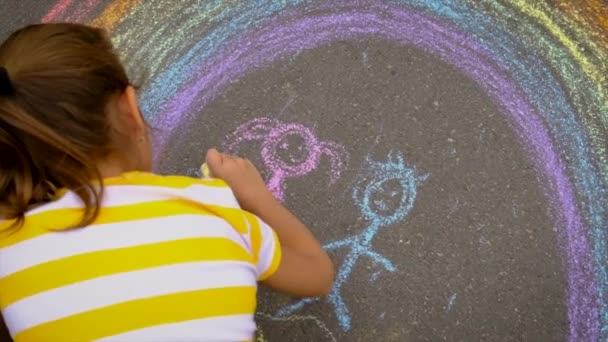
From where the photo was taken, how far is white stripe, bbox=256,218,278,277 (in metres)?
1.06

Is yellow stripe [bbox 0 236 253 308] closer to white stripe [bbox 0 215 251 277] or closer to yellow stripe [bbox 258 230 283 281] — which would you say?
white stripe [bbox 0 215 251 277]

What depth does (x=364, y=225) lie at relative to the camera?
1.41 metres

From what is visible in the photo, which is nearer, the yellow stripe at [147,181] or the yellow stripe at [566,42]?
the yellow stripe at [147,181]

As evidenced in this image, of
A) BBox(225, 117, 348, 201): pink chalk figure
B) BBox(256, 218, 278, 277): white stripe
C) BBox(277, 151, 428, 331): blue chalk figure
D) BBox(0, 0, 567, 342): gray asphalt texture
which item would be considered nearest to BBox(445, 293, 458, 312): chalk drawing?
BBox(0, 0, 567, 342): gray asphalt texture

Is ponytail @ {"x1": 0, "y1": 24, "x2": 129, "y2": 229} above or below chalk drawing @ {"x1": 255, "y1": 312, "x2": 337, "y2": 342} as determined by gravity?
above

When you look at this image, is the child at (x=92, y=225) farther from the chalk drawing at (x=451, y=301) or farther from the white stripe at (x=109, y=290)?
the chalk drawing at (x=451, y=301)

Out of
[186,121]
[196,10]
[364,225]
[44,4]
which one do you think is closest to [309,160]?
[364,225]

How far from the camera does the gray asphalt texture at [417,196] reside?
136cm

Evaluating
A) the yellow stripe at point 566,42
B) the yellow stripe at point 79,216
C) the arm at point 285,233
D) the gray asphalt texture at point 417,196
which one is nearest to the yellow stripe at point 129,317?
the yellow stripe at point 79,216

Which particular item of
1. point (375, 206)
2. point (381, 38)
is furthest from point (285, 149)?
point (381, 38)

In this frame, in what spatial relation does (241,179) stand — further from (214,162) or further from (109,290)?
(109,290)

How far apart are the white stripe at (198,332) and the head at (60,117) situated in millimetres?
160

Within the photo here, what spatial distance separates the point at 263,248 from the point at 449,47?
72cm

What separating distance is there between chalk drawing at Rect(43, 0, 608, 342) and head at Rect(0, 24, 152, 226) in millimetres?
534
